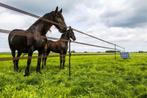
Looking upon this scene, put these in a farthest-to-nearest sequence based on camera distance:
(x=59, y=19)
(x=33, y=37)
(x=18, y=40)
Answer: (x=59, y=19) < (x=18, y=40) < (x=33, y=37)

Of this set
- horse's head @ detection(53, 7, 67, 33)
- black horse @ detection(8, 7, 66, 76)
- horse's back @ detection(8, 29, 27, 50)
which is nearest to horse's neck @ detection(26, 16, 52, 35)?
black horse @ detection(8, 7, 66, 76)

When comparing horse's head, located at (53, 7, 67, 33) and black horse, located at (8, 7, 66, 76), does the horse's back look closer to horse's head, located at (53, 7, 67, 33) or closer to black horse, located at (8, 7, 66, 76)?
black horse, located at (8, 7, 66, 76)

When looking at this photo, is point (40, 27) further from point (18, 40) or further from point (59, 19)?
point (59, 19)

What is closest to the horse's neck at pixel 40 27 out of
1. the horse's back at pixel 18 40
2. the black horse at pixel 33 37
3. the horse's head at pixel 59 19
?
the black horse at pixel 33 37

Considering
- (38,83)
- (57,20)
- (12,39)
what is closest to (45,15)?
(57,20)

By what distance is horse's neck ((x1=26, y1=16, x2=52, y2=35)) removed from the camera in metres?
7.94

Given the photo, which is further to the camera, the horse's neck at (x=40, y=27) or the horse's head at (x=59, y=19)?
the horse's head at (x=59, y=19)

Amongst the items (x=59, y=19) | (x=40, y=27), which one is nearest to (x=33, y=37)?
(x=40, y=27)

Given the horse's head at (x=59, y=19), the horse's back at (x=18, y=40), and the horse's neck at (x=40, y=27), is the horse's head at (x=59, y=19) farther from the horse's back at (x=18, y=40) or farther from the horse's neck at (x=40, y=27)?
the horse's back at (x=18, y=40)

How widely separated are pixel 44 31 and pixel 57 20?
684mm

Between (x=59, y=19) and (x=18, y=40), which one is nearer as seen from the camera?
(x=18, y=40)

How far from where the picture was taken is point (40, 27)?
8055 millimetres

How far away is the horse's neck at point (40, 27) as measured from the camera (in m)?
7.94

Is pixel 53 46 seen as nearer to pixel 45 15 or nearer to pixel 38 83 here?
pixel 45 15
